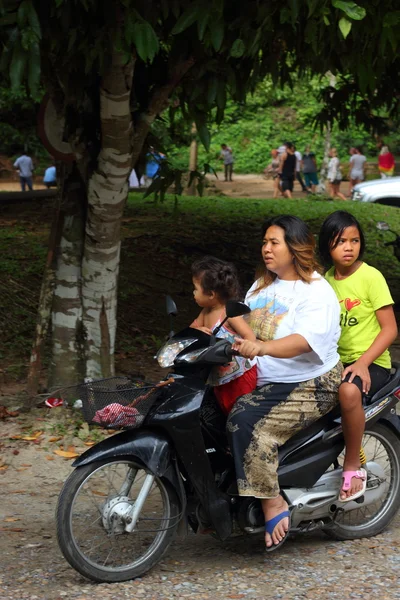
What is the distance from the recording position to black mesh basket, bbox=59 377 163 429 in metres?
3.99

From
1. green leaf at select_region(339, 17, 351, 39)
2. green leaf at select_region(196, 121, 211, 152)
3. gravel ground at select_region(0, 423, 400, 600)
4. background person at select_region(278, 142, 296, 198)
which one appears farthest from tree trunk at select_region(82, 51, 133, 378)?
background person at select_region(278, 142, 296, 198)

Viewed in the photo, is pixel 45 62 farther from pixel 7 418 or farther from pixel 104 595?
pixel 104 595

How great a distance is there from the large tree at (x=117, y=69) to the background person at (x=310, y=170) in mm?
18921

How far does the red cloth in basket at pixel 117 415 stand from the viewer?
3988 millimetres

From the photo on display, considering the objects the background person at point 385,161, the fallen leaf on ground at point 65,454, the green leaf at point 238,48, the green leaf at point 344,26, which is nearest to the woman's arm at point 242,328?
the green leaf at point 344,26

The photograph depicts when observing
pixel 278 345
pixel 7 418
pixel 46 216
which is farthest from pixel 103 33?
pixel 46 216

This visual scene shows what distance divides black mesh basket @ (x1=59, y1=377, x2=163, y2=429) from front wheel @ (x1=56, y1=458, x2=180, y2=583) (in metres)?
0.19

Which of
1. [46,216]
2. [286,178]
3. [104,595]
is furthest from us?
[286,178]

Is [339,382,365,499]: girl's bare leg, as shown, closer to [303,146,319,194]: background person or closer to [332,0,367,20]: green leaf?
[332,0,367,20]: green leaf

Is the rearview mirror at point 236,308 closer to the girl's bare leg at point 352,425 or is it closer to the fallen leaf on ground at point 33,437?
the girl's bare leg at point 352,425

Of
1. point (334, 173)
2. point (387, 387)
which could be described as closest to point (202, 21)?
point (387, 387)

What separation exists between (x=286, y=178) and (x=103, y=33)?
1934 centimetres

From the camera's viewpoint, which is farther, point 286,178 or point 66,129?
point 286,178

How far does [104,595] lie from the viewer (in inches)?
159
